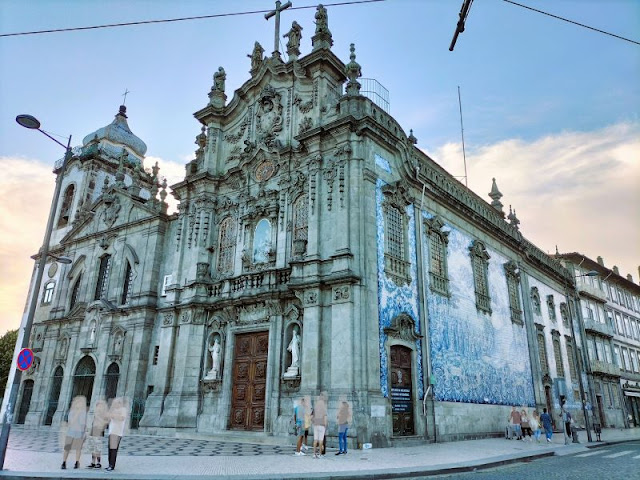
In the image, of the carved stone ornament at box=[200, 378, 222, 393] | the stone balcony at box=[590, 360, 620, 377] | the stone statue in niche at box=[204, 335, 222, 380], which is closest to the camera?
the carved stone ornament at box=[200, 378, 222, 393]

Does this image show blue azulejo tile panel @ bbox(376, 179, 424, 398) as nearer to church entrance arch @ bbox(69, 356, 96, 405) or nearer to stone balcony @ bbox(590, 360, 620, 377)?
church entrance arch @ bbox(69, 356, 96, 405)

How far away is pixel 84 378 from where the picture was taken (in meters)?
27.3

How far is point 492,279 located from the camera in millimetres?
27969

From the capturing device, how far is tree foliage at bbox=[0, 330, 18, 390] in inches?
1820

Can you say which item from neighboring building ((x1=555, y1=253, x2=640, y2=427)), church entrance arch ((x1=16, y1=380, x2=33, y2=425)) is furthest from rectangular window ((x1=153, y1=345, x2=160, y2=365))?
neighboring building ((x1=555, y1=253, x2=640, y2=427))

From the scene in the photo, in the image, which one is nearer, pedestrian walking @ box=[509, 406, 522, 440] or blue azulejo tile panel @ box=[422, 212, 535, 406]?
blue azulejo tile panel @ box=[422, 212, 535, 406]

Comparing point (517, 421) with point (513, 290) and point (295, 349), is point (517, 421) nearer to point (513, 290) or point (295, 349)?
point (513, 290)

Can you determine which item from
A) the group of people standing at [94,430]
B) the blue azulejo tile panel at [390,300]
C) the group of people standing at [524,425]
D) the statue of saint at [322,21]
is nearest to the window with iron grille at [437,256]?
the blue azulejo tile panel at [390,300]

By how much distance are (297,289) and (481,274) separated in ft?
42.3

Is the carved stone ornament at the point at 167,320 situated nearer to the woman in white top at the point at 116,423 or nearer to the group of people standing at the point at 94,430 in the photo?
the group of people standing at the point at 94,430

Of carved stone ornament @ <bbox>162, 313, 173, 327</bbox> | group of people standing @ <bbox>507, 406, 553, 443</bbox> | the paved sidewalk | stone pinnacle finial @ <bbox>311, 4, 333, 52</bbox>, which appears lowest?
the paved sidewalk

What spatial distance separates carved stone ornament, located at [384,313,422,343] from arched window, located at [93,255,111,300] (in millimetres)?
18659

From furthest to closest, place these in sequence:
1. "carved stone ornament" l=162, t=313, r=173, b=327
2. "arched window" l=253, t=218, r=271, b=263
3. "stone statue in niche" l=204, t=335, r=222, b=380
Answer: "carved stone ornament" l=162, t=313, r=173, b=327
"arched window" l=253, t=218, r=271, b=263
"stone statue in niche" l=204, t=335, r=222, b=380

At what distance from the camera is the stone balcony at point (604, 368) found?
38656mm
